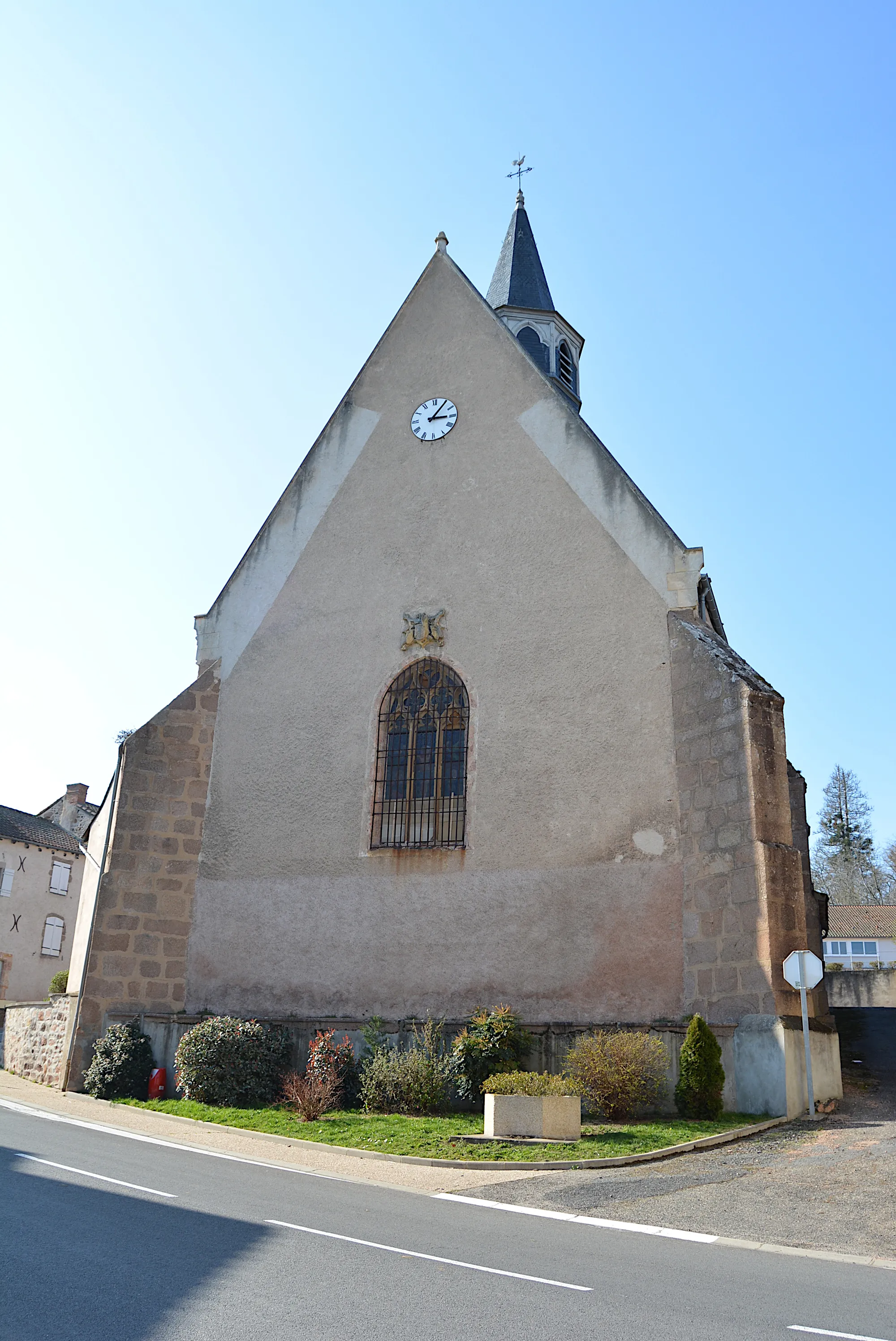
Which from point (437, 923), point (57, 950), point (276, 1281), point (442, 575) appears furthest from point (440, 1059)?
point (57, 950)

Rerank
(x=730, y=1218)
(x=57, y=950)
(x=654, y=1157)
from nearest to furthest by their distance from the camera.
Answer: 1. (x=730, y=1218)
2. (x=654, y=1157)
3. (x=57, y=950)

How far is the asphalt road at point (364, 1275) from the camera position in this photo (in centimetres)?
450

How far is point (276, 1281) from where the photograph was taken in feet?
16.8

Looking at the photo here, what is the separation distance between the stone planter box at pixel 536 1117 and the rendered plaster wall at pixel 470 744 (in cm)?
281

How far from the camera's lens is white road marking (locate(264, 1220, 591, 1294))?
5.33 metres

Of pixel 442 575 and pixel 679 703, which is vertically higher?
pixel 442 575

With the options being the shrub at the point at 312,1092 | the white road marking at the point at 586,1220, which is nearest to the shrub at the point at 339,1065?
the shrub at the point at 312,1092

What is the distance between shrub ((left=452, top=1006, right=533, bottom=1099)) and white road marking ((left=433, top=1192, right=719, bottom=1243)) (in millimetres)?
4194

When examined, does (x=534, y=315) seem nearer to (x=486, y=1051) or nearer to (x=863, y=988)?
(x=486, y=1051)

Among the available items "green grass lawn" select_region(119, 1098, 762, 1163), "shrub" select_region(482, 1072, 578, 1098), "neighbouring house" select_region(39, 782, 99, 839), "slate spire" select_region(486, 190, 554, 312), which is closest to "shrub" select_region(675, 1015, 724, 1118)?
"green grass lawn" select_region(119, 1098, 762, 1163)

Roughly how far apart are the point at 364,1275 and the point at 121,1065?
34.3ft

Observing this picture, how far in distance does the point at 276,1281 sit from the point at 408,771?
A: 10848 millimetres

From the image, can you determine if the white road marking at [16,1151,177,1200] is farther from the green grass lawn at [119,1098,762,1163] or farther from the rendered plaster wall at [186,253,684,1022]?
the rendered plaster wall at [186,253,684,1022]

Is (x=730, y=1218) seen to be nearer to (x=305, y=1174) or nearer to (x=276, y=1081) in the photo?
(x=305, y=1174)
